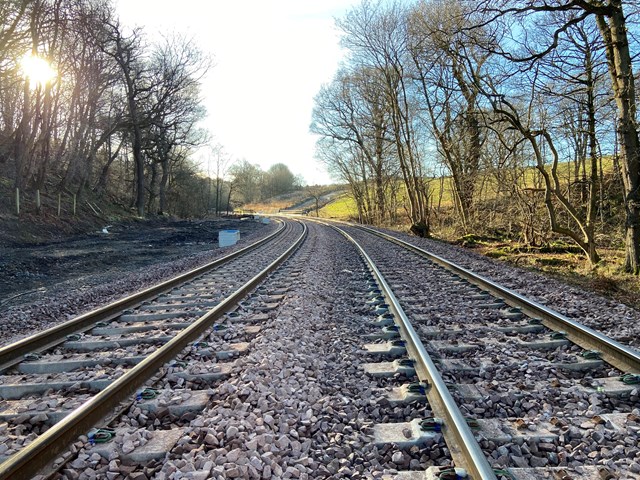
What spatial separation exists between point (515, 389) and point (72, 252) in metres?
14.3

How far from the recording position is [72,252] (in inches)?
558

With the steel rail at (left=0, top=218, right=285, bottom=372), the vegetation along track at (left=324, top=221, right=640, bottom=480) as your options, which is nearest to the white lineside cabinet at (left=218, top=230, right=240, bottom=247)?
the steel rail at (left=0, top=218, right=285, bottom=372)

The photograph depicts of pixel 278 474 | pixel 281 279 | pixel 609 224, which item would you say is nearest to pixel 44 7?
pixel 281 279

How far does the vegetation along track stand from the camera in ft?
8.11

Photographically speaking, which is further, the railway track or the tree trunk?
the tree trunk

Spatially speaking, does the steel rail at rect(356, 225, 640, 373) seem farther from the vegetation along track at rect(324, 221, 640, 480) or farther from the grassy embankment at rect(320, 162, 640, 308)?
the grassy embankment at rect(320, 162, 640, 308)

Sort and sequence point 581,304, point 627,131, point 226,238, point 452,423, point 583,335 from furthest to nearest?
point 226,238 → point 627,131 → point 581,304 → point 583,335 → point 452,423

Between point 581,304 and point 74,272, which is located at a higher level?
point 581,304

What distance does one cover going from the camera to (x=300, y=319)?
5.44 m

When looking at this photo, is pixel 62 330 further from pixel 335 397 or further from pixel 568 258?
pixel 568 258

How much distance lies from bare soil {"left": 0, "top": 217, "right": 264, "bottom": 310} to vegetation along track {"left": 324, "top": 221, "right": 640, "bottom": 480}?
710cm

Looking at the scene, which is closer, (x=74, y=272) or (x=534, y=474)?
(x=534, y=474)

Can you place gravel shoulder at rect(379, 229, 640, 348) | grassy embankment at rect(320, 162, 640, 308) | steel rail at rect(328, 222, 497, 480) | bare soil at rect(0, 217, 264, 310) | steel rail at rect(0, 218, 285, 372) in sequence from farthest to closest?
bare soil at rect(0, 217, 264, 310), grassy embankment at rect(320, 162, 640, 308), gravel shoulder at rect(379, 229, 640, 348), steel rail at rect(0, 218, 285, 372), steel rail at rect(328, 222, 497, 480)

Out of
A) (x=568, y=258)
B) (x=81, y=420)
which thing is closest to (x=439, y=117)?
(x=568, y=258)
